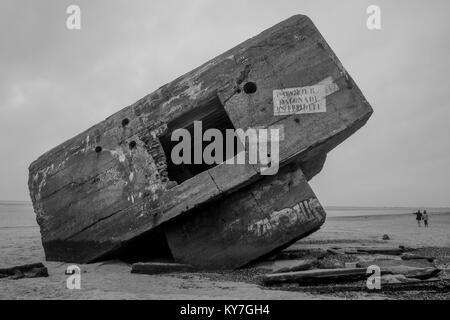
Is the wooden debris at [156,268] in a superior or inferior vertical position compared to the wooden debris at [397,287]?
superior

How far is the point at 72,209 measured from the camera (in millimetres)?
5570

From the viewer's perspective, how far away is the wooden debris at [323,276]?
3.86 meters

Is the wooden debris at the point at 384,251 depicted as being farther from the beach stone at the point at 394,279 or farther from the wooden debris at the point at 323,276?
the wooden debris at the point at 323,276

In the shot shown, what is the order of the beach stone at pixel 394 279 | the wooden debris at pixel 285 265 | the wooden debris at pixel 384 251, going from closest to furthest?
the beach stone at pixel 394 279, the wooden debris at pixel 285 265, the wooden debris at pixel 384 251

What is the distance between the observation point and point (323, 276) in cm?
384

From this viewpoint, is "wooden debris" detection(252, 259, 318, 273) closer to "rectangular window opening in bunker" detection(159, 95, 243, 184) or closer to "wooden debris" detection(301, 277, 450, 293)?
"wooden debris" detection(301, 277, 450, 293)

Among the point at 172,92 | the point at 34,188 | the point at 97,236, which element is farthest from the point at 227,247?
the point at 34,188

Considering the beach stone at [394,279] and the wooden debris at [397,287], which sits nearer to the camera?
the wooden debris at [397,287]

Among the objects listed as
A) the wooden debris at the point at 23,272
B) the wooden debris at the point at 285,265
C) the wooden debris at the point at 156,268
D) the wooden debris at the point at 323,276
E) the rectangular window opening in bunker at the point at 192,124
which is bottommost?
the wooden debris at the point at 323,276

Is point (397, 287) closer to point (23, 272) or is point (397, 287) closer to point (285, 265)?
point (285, 265)

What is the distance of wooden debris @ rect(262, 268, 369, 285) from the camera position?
152 inches

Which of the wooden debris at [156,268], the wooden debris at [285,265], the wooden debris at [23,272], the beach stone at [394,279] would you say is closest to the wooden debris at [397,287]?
the beach stone at [394,279]

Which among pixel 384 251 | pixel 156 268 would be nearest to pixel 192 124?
pixel 156 268

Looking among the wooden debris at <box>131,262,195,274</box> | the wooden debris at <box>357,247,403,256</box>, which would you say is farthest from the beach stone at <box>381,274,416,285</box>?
the wooden debris at <box>357,247,403,256</box>
